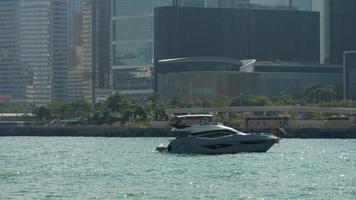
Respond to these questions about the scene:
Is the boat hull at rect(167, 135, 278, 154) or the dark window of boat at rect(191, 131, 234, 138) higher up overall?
the dark window of boat at rect(191, 131, 234, 138)

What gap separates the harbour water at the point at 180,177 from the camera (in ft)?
197

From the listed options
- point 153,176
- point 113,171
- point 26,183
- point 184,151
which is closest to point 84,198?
point 26,183

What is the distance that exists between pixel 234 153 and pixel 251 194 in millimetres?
47525

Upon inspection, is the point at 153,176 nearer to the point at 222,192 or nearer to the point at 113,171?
the point at 113,171

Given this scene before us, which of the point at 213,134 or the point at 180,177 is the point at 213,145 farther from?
the point at 180,177

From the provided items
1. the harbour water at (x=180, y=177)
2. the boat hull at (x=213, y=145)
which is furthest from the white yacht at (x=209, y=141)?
the harbour water at (x=180, y=177)

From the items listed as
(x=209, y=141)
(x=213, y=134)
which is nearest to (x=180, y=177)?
(x=209, y=141)

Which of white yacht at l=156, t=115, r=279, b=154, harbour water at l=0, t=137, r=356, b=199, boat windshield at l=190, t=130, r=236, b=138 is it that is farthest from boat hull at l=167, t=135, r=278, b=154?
harbour water at l=0, t=137, r=356, b=199

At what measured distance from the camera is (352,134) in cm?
18350

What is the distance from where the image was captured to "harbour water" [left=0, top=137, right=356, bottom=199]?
60.1 metres

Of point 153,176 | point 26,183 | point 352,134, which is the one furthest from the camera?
point 352,134

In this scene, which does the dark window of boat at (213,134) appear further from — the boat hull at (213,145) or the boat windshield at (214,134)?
the boat hull at (213,145)

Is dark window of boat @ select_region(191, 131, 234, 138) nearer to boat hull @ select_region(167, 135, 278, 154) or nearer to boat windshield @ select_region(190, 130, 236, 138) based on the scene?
boat windshield @ select_region(190, 130, 236, 138)

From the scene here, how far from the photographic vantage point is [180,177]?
72.3m
